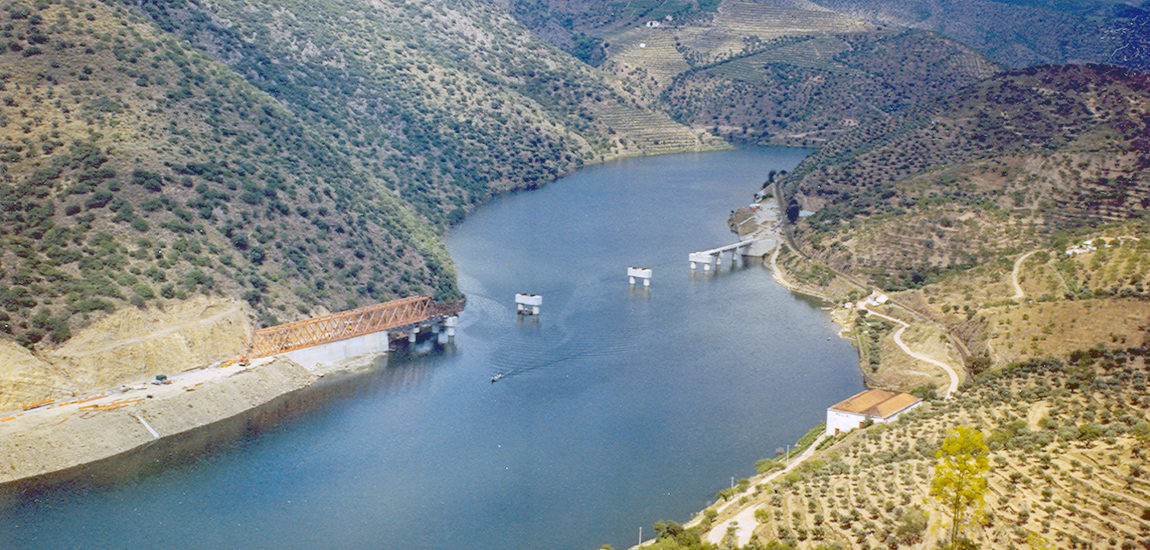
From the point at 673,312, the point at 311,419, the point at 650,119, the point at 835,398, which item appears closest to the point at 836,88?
the point at 650,119

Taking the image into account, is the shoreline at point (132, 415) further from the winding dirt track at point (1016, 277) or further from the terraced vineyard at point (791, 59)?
the terraced vineyard at point (791, 59)

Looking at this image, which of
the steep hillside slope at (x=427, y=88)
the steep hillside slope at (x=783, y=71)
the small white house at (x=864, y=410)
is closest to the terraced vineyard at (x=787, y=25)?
the steep hillside slope at (x=783, y=71)

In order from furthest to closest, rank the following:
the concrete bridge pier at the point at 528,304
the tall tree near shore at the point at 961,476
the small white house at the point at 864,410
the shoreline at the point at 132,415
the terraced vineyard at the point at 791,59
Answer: the terraced vineyard at the point at 791,59 < the concrete bridge pier at the point at 528,304 < the small white house at the point at 864,410 < the shoreline at the point at 132,415 < the tall tree near shore at the point at 961,476

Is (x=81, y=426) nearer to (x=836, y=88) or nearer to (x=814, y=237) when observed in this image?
(x=814, y=237)

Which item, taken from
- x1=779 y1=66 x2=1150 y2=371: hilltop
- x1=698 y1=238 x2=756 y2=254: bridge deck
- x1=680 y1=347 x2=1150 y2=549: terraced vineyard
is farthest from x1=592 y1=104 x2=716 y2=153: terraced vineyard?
x1=680 y1=347 x2=1150 y2=549: terraced vineyard

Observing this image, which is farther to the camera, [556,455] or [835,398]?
[835,398]

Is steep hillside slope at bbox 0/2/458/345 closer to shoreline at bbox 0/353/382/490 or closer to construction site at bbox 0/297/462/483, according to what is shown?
construction site at bbox 0/297/462/483

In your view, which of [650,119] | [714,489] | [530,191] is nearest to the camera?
[714,489]
